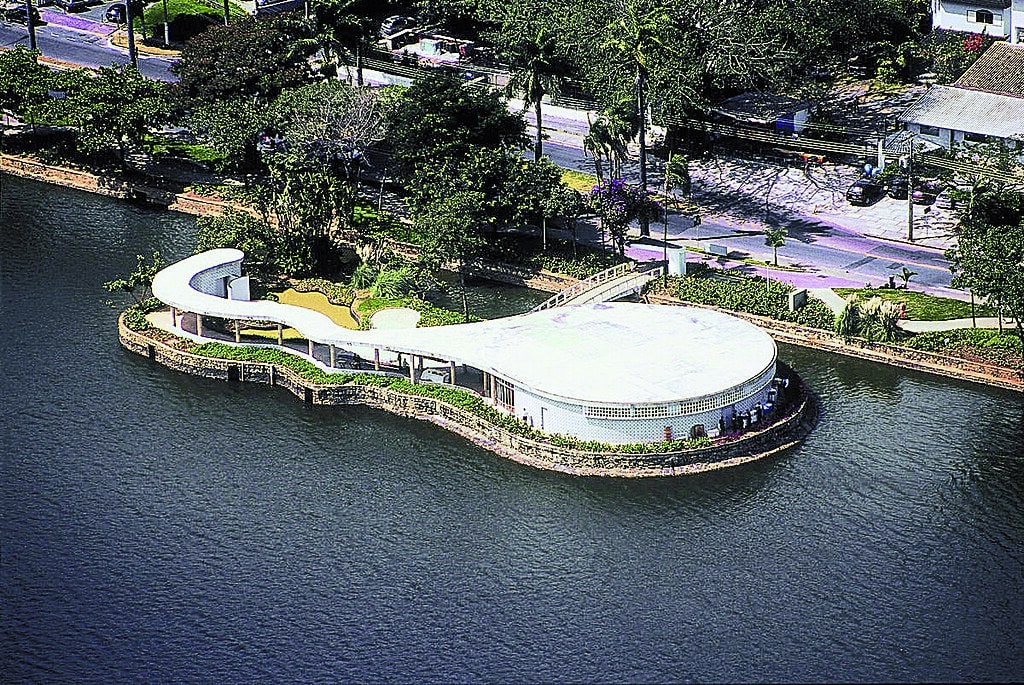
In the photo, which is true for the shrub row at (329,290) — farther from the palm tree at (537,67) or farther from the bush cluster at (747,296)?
the bush cluster at (747,296)

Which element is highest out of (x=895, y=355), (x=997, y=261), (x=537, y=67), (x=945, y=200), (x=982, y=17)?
(x=982, y=17)

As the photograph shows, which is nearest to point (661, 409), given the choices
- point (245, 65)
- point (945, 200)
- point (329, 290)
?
point (329, 290)

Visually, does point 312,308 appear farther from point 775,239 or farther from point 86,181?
point 86,181

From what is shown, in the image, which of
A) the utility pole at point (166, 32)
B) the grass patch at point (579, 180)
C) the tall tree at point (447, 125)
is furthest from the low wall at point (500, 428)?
the utility pole at point (166, 32)

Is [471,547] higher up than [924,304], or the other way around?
[924,304]

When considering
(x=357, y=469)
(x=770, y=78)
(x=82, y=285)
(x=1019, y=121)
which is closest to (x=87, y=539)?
(x=357, y=469)

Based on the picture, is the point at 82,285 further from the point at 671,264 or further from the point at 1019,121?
the point at 1019,121

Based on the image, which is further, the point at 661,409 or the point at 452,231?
the point at 452,231
